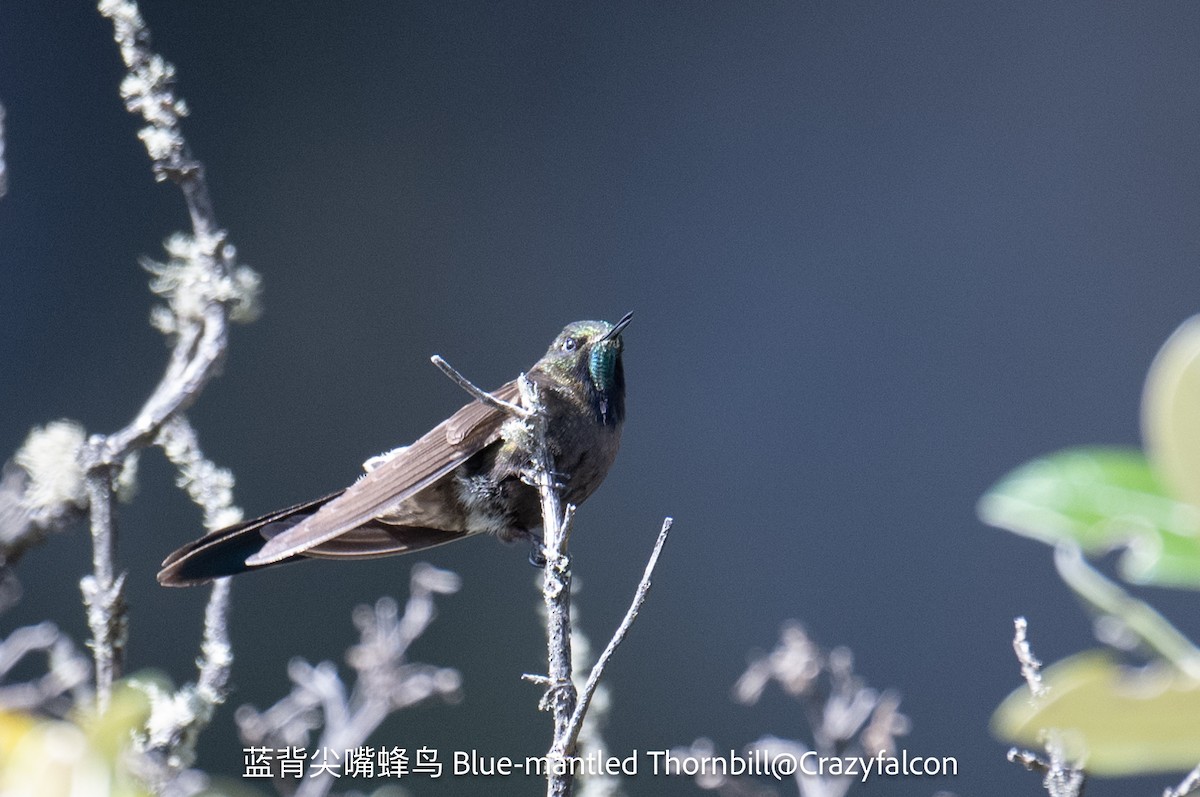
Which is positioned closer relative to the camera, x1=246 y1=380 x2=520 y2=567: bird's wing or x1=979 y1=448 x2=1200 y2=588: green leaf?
x1=979 y1=448 x2=1200 y2=588: green leaf

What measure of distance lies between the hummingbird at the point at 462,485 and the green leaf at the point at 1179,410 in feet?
3.25

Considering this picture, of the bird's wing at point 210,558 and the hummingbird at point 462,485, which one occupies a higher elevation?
the hummingbird at point 462,485

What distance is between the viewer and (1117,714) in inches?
11.5

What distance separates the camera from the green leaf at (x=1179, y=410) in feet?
0.93

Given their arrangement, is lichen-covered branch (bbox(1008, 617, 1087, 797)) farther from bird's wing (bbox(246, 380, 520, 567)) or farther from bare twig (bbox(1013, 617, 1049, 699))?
bird's wing (bbox(246, 380, 520, 567))

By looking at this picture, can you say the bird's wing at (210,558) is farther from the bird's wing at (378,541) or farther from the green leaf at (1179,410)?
the green leaf at (1179,410)

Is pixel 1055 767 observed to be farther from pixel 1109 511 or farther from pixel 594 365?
pixel 594 365

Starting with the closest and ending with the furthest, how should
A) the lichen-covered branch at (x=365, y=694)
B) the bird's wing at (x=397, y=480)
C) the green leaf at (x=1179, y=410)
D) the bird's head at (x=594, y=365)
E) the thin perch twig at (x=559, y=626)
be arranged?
the green leaf at (x=1179, y=410), the thin perch twig at (x=559, y=626), the lichen-covered branch at (x=365, y=694), the bird's wing at (x=397, y=480), the bird's head at (x=594, y=365)

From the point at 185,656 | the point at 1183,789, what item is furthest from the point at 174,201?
the point at 1183,789

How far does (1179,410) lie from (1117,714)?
0.28 feet

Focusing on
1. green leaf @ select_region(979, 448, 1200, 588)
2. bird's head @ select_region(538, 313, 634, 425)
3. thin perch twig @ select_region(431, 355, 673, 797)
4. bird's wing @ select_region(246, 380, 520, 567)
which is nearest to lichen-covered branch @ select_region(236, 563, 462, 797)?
bird's wing @ select_region(246, 380, 520, 567)

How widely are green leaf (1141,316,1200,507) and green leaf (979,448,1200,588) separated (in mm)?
16

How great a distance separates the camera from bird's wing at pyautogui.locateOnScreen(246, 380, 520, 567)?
4.16 feet

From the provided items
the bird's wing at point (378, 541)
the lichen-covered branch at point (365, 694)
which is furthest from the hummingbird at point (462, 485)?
the lichen-covered branch at point (365, 694)
